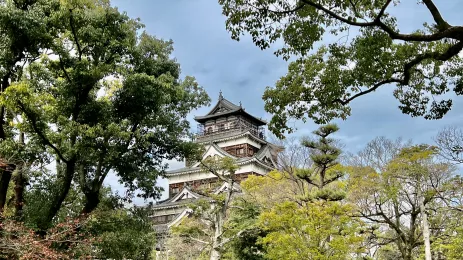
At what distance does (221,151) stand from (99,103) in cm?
2250

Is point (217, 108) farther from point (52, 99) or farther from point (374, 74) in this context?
point (374, 74)

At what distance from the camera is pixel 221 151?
31438 millimetres

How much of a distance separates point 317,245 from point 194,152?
13.9 ft

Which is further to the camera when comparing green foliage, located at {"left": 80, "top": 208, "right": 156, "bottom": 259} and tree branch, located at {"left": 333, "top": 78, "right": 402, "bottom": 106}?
green foliage, located at {"left": 80, "top": 208, "right": 156, "bottom": 259}

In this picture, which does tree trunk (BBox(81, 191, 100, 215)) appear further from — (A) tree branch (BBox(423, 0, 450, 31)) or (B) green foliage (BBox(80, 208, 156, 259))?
(A) tree branch (BBox(423, 0, 450, 31))

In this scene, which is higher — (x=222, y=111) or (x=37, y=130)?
(x=222, y=111)

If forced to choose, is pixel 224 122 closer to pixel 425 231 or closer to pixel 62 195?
pixel 425 231

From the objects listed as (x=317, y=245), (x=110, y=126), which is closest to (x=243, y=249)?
(x=317, y=245)

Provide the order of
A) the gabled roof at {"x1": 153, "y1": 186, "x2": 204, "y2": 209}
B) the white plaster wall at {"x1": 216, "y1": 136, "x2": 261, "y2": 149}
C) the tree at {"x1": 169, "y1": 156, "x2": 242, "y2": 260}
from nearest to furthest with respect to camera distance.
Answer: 1. the tree at {"x1": 169, "y1": 156, "x2": 242, "y2": 260}
2. the gabled roof at {"x1": 153, "y1": 186, "x2": 204, "y2": 209}
3. the white plaster wall at {"x1": 216, "y1": 136, "x2": 261, "y2": 149}

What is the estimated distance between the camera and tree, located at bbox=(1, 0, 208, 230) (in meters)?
8.55

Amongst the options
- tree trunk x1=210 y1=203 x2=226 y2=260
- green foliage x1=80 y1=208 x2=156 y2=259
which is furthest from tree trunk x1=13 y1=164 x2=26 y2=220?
tree trunk x1=210 y1=203 x2=226 y2=260

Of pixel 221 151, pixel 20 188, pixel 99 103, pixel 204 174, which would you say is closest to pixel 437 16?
pixel 99 103

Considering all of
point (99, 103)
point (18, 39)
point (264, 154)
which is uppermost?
point (264, 154)

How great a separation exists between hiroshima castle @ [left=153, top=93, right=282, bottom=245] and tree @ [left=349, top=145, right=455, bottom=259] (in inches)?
579
